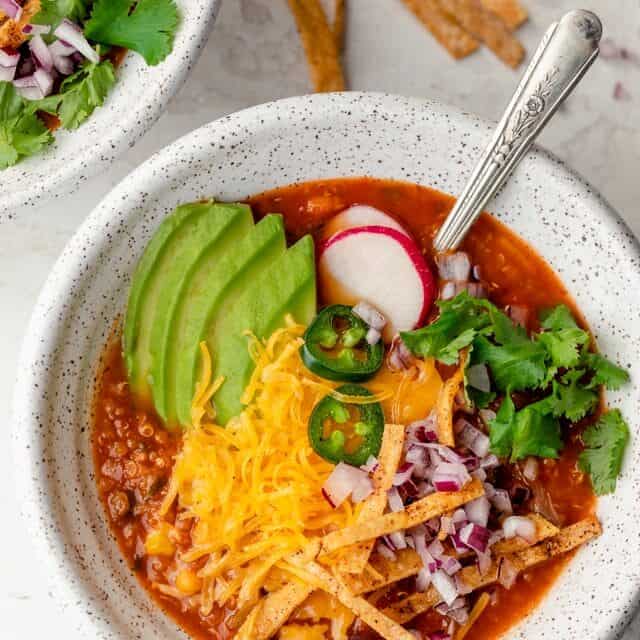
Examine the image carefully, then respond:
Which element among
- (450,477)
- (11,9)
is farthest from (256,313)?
(11,9)

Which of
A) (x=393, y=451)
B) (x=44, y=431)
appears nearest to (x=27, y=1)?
(x=44, y=431)

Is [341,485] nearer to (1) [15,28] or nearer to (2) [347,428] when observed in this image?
(2) [347,428]

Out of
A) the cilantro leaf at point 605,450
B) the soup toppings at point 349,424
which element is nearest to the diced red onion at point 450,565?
the soup toppings at point 349,424

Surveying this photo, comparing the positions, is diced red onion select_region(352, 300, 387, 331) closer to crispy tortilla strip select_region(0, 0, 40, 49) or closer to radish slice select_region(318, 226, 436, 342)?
radish slice select_region(318, 226, 436, 342)

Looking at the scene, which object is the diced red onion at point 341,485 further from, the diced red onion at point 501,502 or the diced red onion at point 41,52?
the diced red onion at point 41,52

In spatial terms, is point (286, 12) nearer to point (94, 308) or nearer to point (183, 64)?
point (183, 64)

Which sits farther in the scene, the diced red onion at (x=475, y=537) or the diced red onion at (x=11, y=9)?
the diced red onion at (x=11, y=9)
